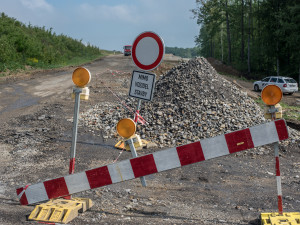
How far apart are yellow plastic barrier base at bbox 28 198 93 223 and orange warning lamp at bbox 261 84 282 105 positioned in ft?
9.29

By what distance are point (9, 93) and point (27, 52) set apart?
14288mm

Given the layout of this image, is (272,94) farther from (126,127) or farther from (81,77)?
(81,77)

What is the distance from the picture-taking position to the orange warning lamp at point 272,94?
412 cm

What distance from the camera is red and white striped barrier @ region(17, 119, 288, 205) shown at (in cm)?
407

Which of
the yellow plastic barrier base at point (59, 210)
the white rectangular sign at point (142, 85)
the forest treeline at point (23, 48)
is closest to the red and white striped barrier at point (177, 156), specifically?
the yellow plastic barrier base at point (59, 210)

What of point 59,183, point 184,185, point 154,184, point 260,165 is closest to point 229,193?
point 184,185

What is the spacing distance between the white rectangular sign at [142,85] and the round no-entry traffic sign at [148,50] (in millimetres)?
112

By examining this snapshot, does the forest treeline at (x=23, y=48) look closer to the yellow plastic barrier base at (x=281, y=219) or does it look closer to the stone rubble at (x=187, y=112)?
the stone rubble at (x=187, y=112)

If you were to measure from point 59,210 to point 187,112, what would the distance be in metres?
6.10

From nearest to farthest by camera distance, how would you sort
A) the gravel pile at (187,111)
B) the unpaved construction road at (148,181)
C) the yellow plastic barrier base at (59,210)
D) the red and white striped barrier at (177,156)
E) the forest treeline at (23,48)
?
1. the red and white striped barrier at (177,156)
2. the yellow plastic barrier base at (59,210)
3. the unpaved construction road at (148,181)
4. the gravel pile at (187,111)
5. the forest treeline at (23,48)

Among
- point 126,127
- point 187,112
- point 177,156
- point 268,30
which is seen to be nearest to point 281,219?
point 177,156

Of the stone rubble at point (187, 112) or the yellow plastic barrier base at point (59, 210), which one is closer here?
the yellow plastic barrier base at point (59, 210)

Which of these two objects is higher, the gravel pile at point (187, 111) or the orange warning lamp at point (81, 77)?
the orange warning lamp at point (81, 77)

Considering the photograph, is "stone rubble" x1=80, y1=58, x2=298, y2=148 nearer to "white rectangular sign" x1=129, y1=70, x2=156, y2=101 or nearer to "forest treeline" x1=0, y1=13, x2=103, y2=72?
"white rectangular sign" x1=129, y1=70, x2=156, y2=101
